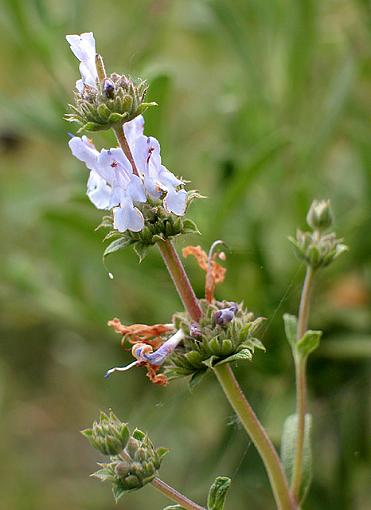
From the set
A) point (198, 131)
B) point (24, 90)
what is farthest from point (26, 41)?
point (24, 90)

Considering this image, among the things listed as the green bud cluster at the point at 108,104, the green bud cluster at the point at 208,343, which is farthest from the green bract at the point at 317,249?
the green bud cluster at the point at 108,104

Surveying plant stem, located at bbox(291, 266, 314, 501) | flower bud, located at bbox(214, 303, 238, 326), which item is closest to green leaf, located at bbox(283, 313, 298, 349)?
plant stem, located at bbox(291, 266, 314, 501)

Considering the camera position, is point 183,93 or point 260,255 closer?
point 260,255

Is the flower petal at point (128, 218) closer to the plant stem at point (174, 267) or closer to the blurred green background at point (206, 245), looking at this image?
the plant stem at point (174, 267)

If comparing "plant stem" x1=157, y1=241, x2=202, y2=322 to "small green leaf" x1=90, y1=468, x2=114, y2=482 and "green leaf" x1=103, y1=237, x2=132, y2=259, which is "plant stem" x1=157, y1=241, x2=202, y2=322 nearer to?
"green leaf" x1=103, y1=237, x2=132, y2=259

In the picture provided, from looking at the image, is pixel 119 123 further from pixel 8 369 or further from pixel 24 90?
pixel 24 90

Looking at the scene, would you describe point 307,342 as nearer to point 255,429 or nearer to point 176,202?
point 255,429

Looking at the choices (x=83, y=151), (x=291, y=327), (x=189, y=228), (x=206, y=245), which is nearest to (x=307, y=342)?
(x=291, y=327)
